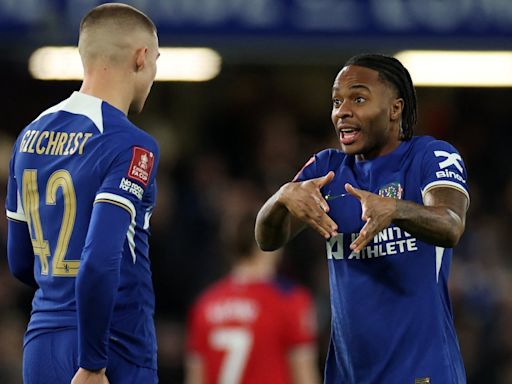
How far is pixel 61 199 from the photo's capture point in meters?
4.32

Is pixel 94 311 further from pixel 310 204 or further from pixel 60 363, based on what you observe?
pixel 310 204

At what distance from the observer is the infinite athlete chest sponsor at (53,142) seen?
4336 millimetres

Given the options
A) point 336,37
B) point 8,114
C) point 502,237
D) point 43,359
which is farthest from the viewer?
point 8,114

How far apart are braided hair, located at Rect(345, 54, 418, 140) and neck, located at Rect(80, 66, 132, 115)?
818 millimetres

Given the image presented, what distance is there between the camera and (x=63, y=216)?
4328 millimetres

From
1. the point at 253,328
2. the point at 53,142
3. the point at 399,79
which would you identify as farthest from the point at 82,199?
the point at 253,328

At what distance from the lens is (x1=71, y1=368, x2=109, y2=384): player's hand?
13.6 feet

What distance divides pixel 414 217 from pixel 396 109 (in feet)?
1.99

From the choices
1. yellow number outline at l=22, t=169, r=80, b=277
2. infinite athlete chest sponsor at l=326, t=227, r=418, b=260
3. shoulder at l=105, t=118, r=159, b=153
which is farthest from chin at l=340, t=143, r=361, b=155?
yellow number outline at l=22, t=169, r=80, b=277

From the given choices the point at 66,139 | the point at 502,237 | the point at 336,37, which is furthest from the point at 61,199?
the point at 502,237

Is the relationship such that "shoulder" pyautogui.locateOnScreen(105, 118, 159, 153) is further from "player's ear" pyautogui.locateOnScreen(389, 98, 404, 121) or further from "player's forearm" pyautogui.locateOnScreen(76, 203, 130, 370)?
"player's ear" pyautogui.locateOnScreen(389, 98, 404, 121)

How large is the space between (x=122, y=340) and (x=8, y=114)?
7915 millimetres

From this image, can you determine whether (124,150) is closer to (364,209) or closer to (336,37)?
(364,209)

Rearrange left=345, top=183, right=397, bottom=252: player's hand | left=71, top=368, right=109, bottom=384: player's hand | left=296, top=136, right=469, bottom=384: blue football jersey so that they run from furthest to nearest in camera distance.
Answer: left=296, top=136, right=469, bottom=384: blue football jersey
left=71, top=368, right=109, bottom=384: player's hand
left=345, top=183, right=397, bottom=252: player's hand
